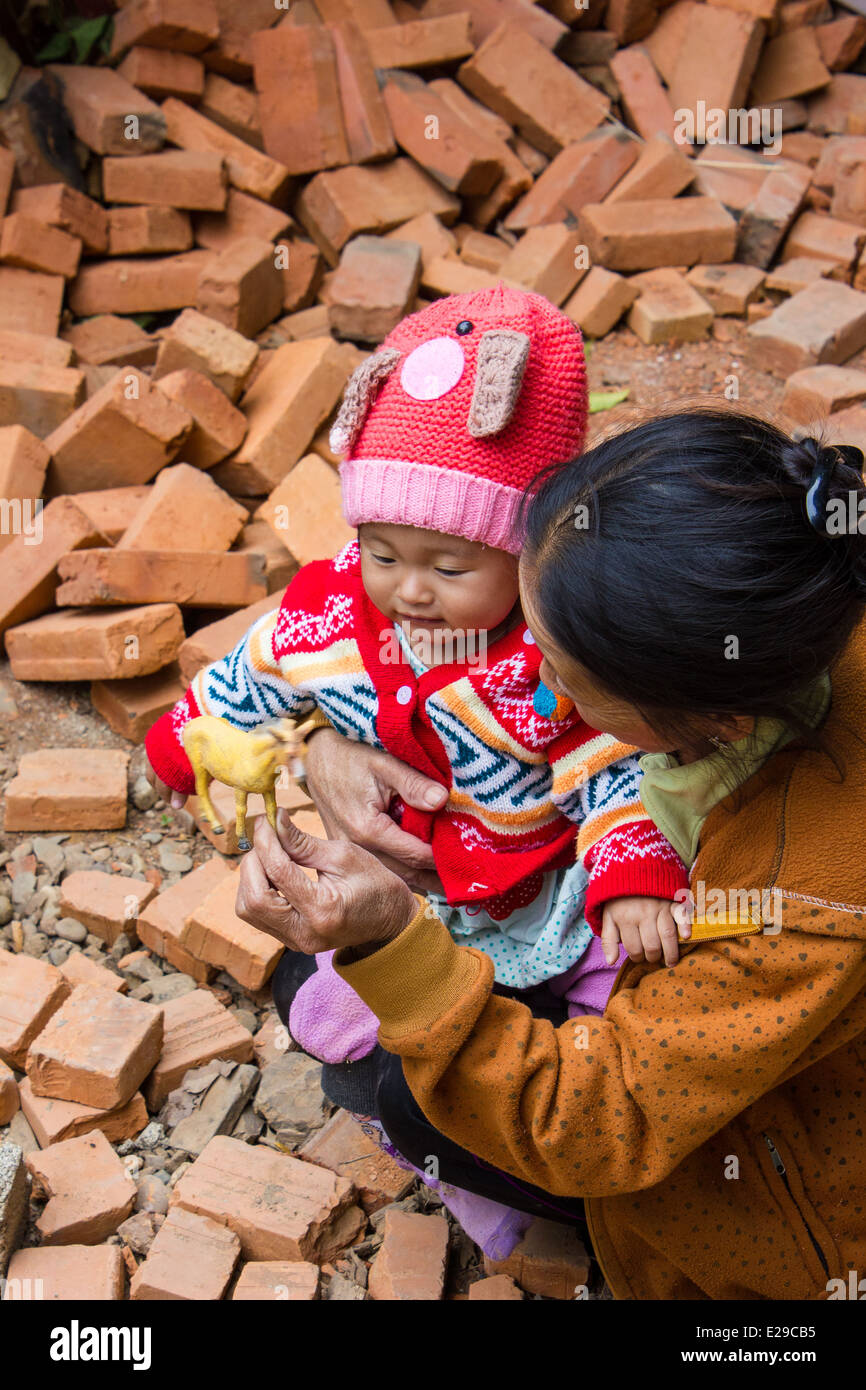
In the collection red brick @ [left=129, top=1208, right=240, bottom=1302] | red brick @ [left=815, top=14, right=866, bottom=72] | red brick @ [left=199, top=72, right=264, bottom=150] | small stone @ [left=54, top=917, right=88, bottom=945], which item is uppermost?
red brick @ [left=815, top=14, right=866, bottom=72]

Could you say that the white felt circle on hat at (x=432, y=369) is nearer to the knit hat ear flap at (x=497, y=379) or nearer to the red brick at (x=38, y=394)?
the knit hat ear flap at (x=497, y=379)

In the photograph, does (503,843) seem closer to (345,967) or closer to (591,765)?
(591,765)

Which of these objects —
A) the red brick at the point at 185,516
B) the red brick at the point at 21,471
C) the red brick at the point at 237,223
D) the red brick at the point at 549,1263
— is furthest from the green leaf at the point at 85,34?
the red brick at the point at 549,1263

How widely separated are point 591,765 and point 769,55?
17.6 ft

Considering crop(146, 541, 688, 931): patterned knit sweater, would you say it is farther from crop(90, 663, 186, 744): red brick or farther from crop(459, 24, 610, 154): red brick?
crop(459, 24, 610, 154): red brick

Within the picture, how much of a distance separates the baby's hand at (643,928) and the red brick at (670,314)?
3.59m

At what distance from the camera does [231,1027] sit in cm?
275

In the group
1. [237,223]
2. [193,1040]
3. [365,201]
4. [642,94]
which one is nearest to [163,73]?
[237,223]

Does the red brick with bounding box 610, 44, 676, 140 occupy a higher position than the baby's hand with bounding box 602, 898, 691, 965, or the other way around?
the red brick with bounding box 610, 44, 676, 140

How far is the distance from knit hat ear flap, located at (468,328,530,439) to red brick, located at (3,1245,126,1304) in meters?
1.61

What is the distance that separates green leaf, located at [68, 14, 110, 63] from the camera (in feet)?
17.1

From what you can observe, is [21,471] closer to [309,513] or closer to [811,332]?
[309,513]

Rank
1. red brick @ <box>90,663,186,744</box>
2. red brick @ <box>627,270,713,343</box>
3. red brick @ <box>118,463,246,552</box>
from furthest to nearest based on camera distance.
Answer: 1. red brick @ <box>627,270,713,343</box>
2. red brick @ <box>118,463,246,552</box>
3. red brick @ <box>90,663,186,744</box>

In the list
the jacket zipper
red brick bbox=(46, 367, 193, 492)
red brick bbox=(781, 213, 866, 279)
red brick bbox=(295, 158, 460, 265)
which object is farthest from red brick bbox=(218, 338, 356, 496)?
the jacket zipper
